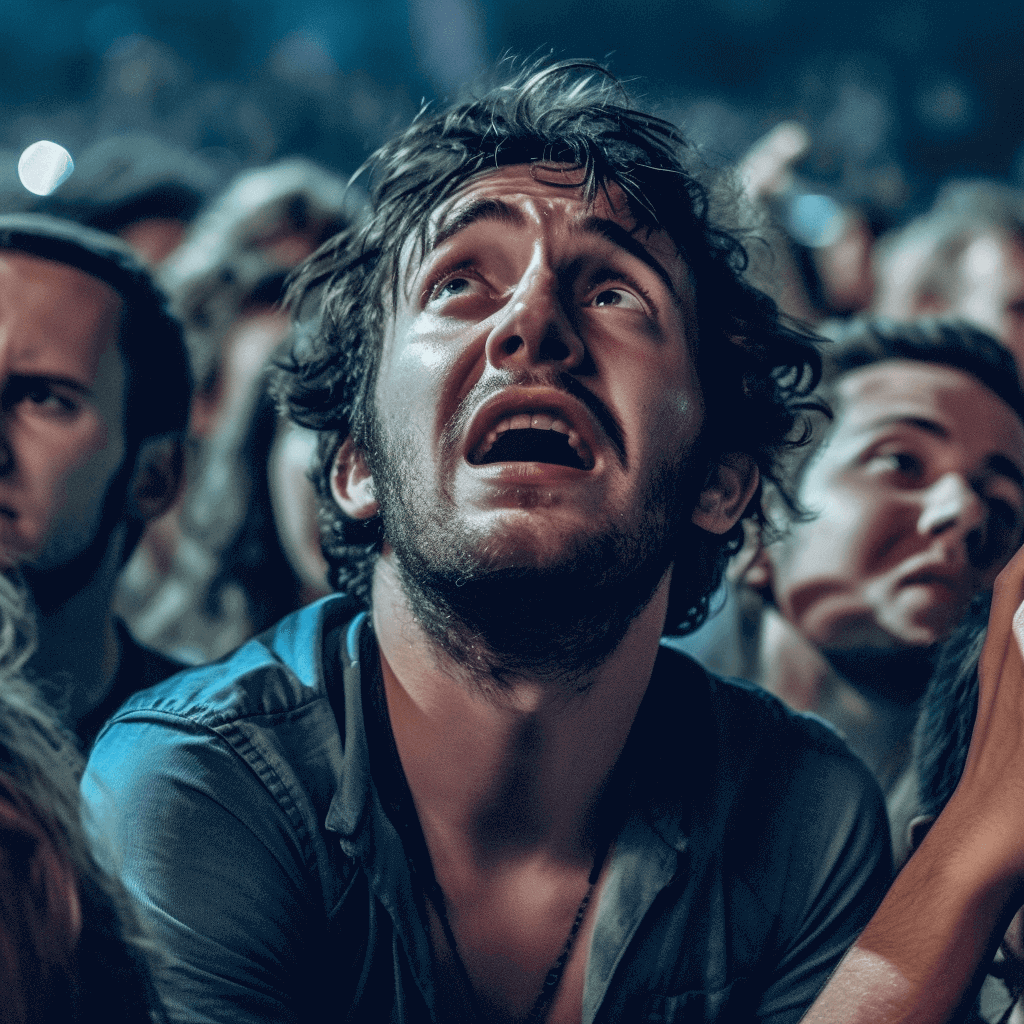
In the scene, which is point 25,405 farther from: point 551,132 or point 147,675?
point 551,132

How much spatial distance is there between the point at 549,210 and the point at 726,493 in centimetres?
57

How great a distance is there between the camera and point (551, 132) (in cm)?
185

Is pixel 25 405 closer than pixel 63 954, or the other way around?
pixel 63 954

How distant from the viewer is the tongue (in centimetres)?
163

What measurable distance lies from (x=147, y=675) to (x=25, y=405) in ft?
1.80

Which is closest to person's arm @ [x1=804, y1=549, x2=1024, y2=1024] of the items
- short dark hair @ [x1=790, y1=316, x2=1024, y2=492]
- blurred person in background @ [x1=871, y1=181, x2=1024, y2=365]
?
short dark hair @ [x1=790, y1=316, x2=1024, y2=492]

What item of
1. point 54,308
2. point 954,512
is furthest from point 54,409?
point 954,512

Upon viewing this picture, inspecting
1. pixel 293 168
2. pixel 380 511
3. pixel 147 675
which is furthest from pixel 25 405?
pixel 293 168

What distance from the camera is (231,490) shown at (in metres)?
3.22

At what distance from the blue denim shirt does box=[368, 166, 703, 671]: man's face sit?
0.93 feet

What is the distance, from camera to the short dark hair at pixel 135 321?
7.16 ft

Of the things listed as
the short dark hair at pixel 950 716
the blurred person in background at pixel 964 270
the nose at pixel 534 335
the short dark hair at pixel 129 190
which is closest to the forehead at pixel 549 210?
the nose at pixel 534 335

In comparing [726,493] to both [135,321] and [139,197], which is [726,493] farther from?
[139,197]

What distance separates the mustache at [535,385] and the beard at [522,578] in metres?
0.04
